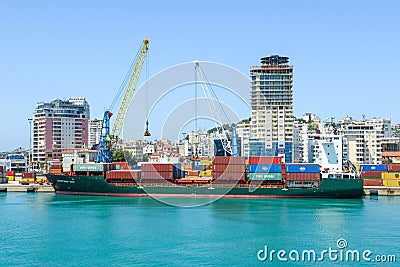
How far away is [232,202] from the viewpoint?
2063 inches

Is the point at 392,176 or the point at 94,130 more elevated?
the point at 94,130

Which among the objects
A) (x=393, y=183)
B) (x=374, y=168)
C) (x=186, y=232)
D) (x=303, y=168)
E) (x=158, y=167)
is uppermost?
(x=158, y=167)

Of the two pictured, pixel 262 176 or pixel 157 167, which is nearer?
pixel 262 176

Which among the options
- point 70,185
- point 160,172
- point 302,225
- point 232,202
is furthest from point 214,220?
point 70,185

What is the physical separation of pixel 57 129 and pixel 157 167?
219ft

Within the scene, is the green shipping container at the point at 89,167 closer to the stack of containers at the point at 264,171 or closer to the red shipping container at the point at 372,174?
the stack of containers at the point at 264,171

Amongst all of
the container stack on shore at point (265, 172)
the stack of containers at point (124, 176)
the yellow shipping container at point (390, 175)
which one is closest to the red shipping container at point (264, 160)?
the container stack on shore at point (265, 172)

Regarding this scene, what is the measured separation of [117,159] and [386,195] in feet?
172

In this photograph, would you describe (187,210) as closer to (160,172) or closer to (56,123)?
(160,172)

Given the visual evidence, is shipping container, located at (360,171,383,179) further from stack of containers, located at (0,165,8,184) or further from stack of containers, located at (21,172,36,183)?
stack of containers, located at (0,165,8,184)

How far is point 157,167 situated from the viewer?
58.0 m

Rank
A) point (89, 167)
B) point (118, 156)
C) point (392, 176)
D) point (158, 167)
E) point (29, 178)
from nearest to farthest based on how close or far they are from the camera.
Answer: point (158, 167)
point (89, 167)
point (392, 176)
point (29, 178)
point (118, 156)

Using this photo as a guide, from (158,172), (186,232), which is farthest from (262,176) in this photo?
(186,232)

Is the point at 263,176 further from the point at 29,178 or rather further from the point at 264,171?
the point at 29,178
